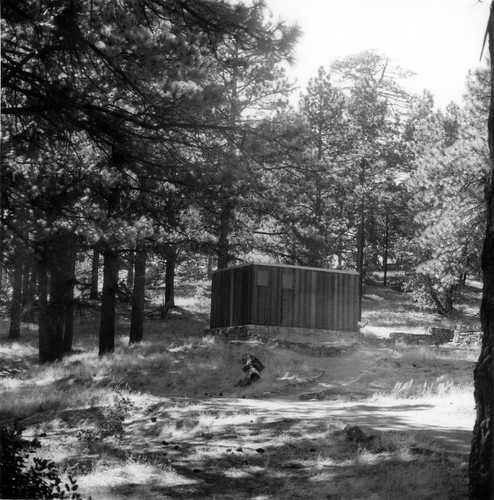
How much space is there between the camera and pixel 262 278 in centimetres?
2417

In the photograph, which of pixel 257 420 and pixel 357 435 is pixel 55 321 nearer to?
pixel 257 420

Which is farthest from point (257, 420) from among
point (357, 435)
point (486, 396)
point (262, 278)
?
point (262, 278)

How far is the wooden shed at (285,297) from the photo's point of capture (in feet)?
78.9

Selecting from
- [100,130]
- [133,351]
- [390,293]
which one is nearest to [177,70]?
[100,130]

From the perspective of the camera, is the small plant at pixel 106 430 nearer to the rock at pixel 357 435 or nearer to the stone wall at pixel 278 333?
the rock at pixel 357 435

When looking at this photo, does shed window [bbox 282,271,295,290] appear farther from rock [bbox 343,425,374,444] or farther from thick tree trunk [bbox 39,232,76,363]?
rock [bbox 343,425,374,444]

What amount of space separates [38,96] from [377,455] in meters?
5.68

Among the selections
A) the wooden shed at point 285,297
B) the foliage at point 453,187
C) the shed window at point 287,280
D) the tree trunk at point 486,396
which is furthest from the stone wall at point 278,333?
the tree trunk at point 486,396

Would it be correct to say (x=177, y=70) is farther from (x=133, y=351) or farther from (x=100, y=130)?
(x=133, y=351)

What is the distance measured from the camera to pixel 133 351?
2164 cm

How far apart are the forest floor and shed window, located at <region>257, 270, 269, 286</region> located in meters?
2.72

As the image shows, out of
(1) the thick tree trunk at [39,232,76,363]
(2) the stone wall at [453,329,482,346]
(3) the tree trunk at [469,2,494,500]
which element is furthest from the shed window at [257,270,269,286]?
(3) the tree trunk at [469,2,494,500]

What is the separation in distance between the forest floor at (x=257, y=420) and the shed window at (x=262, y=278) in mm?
2723

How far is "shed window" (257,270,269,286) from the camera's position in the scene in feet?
79.0
